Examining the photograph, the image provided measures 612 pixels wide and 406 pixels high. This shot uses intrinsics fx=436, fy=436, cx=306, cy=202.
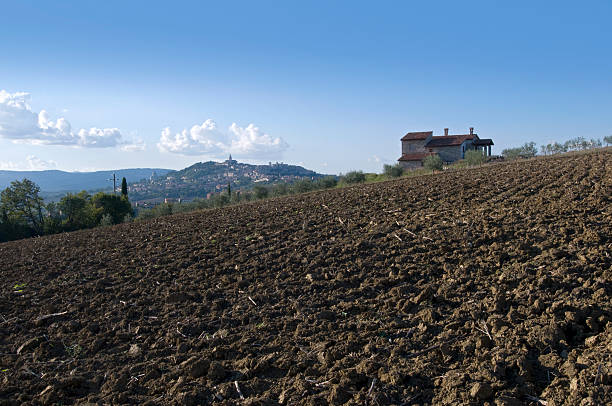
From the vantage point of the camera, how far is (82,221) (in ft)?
133

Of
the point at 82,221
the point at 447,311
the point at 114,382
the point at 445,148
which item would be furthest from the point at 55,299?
the point at 445,148

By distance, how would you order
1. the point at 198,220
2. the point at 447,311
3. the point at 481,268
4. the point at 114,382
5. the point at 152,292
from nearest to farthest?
1. the point at 114,382
2. the point at 447,311
3. the point at 481,268
4. the point at 152,292
5. the point at 198,220

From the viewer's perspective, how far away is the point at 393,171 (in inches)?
1216

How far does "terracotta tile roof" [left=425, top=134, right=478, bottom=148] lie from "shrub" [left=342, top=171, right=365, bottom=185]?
869 inches

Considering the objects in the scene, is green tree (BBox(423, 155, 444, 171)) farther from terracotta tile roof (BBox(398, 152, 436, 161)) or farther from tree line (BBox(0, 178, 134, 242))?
tree line (BBox(0, 178, 134, 242))

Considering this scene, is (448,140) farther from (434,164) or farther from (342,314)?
(342,314)

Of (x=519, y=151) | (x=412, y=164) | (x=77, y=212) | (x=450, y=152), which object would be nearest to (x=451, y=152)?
(x=450, y=152)

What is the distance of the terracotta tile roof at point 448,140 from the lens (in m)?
49.0

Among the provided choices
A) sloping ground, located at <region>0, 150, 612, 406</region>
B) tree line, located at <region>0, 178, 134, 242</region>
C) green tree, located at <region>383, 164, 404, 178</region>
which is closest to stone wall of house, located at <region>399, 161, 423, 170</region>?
green tree, located at <region>383, 164, 404, 178</region>

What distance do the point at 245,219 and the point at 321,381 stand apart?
9567 millimetres

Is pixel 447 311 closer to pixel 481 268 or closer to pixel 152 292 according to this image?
pixel 481 268

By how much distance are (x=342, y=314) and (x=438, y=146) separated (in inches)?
1832

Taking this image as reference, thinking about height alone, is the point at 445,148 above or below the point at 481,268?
above

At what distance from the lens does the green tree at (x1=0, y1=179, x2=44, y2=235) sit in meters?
40.2
